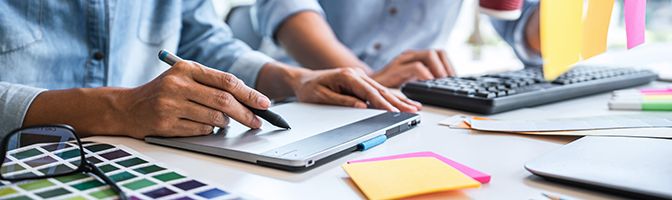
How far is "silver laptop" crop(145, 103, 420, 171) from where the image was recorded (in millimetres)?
504

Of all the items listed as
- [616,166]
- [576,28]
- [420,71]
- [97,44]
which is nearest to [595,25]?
[576,28]

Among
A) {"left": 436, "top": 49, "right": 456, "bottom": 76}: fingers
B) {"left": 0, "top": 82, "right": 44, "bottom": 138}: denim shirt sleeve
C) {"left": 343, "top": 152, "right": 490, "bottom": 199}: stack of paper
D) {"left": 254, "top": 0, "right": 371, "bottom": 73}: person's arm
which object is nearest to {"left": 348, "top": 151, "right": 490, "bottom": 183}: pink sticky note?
{"left": 343, "top": 152, "right": 490, "bottom": 199}: stack of paper

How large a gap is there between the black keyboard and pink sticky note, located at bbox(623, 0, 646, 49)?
7.1 inches

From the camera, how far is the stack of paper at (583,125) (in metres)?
0.60

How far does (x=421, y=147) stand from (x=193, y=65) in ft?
0.77

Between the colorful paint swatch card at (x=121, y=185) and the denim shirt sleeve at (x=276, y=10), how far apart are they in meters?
0.73

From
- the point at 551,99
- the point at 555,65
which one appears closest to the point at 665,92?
the point at 551,99

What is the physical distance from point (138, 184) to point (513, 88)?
1.79 ft

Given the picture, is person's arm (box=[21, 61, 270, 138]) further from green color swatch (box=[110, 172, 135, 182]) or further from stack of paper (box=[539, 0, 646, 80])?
stack of paper (box=[539, 0, 646, 80])

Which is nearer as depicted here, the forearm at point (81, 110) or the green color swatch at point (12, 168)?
the green color swatch at point (12, 168)

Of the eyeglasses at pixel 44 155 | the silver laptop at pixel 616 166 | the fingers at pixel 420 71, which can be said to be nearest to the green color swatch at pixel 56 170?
the eyeglasses at pixel 44 155

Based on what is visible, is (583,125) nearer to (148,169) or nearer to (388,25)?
(148,169)

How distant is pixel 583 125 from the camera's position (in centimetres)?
63

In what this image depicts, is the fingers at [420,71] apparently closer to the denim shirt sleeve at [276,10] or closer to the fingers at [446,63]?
the fingers at [446,63]
